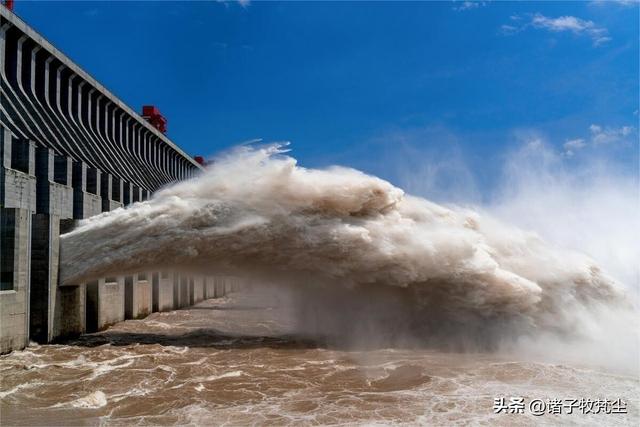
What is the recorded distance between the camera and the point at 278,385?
16062mm

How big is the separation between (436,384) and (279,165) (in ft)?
35.4

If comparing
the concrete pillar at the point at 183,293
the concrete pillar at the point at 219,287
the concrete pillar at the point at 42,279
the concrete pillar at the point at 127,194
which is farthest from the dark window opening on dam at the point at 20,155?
the concrete pillar at the point at 219,287

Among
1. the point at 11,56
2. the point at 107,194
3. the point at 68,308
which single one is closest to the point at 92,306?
the point at 68,308

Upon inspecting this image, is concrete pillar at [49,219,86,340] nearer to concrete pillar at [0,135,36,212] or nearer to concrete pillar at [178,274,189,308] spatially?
concrete pillar at [0,135,36,212]

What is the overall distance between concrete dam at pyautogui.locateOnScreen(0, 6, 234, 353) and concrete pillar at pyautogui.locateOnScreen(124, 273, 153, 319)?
0.21 ft

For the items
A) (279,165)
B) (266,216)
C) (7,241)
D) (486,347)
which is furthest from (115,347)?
(486,347)

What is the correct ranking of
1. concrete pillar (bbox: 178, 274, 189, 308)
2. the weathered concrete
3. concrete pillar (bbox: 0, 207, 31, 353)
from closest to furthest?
concrete pillar (bbox: 0, 207, 31, 353) < the weathered concrete < concrete pillar (bbox: 178, 274, 189, 308)

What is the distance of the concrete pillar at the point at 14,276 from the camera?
2000cm

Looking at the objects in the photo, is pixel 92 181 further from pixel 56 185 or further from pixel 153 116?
pixel 153 116

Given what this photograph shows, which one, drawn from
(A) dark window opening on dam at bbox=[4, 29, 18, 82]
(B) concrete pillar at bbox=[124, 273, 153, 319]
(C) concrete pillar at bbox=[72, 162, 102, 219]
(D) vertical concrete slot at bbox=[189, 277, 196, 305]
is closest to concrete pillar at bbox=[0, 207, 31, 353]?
(C) concrete pillar at bbox=[72, 162, 102, 219]

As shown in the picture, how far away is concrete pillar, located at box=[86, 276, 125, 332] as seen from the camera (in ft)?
87.3

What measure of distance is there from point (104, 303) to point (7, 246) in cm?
844

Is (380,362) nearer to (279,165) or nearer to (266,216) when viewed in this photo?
(266,216)

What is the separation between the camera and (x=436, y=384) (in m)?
16.1
